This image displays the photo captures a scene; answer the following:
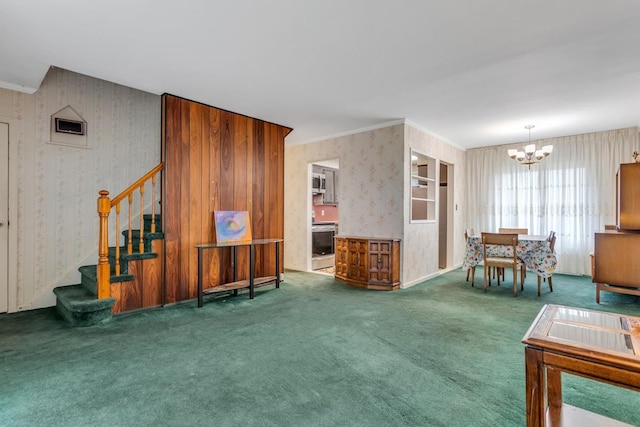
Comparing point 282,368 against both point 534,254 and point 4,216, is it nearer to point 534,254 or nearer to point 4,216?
point 4,216

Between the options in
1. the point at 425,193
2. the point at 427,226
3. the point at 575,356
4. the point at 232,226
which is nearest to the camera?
the point at 575,356

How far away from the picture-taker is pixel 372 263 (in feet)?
15.6

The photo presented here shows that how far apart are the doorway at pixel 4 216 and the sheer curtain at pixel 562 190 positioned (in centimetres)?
754

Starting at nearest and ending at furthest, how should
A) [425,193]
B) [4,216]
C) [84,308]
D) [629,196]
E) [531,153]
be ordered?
[84,308]
[629,196]
[4,216]
[531,153]
[425,193]

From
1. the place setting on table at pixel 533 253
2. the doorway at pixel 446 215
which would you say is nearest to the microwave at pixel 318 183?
the doorway at pixel 446 215

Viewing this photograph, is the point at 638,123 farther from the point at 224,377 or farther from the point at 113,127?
the point at 113,127

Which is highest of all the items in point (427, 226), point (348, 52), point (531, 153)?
point (348, 52)

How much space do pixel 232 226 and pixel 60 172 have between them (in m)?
2.15

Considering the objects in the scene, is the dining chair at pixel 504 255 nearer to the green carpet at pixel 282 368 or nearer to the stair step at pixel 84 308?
the green carpet at pixel 282 368

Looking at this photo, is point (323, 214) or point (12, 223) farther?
point (323, 214)

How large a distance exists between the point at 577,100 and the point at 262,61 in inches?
155

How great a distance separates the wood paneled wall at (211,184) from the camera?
3.82 meters

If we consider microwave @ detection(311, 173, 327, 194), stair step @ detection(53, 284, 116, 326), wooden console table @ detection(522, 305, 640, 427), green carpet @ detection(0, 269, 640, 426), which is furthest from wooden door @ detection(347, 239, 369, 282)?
wooden console table @ detection(522, 305, 640, 427)

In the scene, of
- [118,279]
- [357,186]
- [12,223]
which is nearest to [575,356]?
[118,279]
